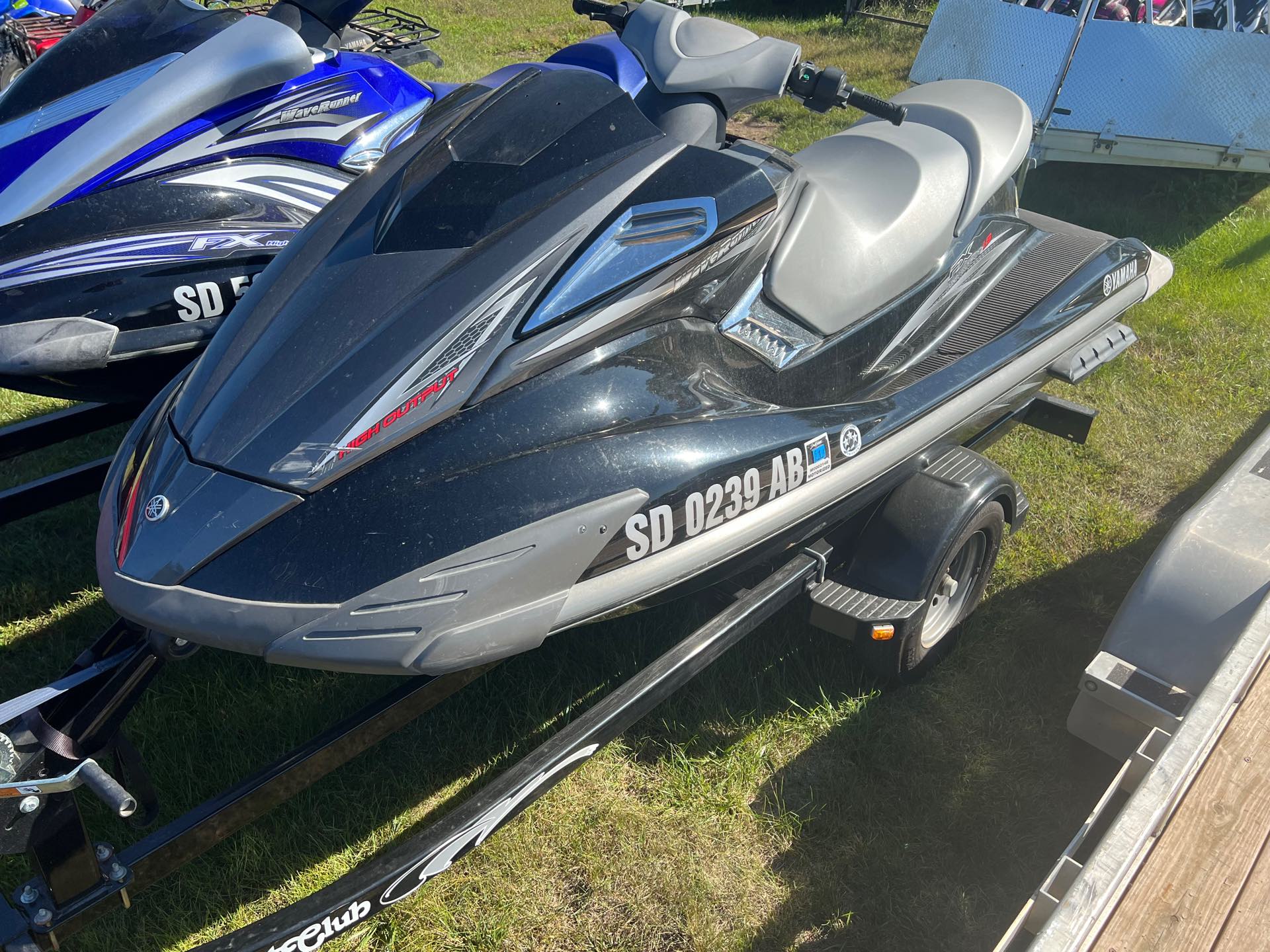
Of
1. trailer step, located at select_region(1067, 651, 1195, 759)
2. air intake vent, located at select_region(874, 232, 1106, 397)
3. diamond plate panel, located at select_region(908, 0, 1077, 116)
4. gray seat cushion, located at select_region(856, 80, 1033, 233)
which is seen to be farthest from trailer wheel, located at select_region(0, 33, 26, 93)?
trailer step, located at select_region(1067, 651, 1195, 759)

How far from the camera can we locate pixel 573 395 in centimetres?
190

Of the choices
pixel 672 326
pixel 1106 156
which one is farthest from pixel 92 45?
pixel 1106 156

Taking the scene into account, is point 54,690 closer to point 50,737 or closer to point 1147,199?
point 50,737

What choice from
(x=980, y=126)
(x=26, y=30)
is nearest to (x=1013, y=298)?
(x=980, y=126)

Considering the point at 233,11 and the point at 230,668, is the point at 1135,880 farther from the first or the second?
the point at 233,11

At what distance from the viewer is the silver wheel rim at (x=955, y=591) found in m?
2.85

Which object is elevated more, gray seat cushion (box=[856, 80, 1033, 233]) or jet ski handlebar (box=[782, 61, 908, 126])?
jet ski handlebar (box=[782, 61, 908, 126])

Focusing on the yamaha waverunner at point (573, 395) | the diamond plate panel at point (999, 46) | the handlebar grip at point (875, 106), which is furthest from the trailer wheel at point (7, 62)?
the handlebar grip at point (875, 106)

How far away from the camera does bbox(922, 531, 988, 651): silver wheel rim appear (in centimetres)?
285

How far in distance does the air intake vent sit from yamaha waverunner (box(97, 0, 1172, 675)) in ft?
0.12

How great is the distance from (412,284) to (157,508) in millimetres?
565

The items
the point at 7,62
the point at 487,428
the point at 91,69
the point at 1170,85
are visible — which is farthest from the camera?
the point at 7,62

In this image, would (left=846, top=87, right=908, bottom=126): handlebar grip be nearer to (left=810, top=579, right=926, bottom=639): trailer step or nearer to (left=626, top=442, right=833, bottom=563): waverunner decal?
(left=626, top=442, right=833, bottom=563): waverunner decal

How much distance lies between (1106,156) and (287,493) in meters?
4.97
